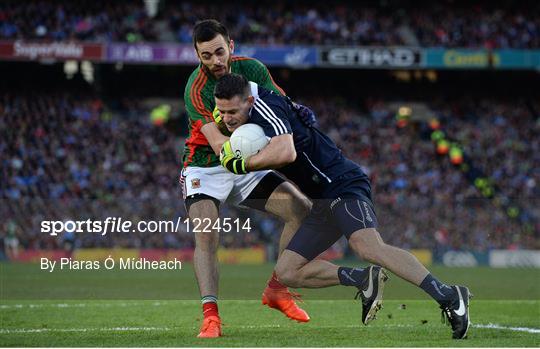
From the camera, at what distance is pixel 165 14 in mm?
36000

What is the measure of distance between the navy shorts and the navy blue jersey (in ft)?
0.26

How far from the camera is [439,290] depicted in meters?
6.96

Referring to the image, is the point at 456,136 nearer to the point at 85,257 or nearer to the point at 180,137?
the point at 180,137

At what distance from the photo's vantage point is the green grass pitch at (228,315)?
7.17 m

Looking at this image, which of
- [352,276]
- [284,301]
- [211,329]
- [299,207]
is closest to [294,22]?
[299,207]

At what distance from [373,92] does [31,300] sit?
84.6 feet

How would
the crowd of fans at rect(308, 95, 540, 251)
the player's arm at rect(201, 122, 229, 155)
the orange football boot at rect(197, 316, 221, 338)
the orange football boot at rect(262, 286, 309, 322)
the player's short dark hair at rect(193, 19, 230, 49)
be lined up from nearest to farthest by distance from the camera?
the orange football boot at rect(197, 316, 221, 338) → the player's arm at rect(201, 122, 229, 155) → the player's short dark hair at rect(193, 19, 230, 49) → the orange football boot at rect(262, 286, 309, 322) → the crowd of fans at rect(308, 95, 540, 251)

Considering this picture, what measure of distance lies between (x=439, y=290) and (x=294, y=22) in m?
29.8

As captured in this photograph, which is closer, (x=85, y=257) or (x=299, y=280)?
(x=299, y=280)

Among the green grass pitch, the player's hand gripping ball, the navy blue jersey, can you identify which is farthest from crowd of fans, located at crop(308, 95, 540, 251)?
the player's hand gripping ball

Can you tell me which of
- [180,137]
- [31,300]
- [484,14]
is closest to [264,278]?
[31,300]

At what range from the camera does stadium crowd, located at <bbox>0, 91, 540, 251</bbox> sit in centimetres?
2347

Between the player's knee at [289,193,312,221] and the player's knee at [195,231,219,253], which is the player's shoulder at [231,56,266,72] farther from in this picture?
the player's knee at [195,231,219,253]

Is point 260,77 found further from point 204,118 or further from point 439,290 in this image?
point 439,290
